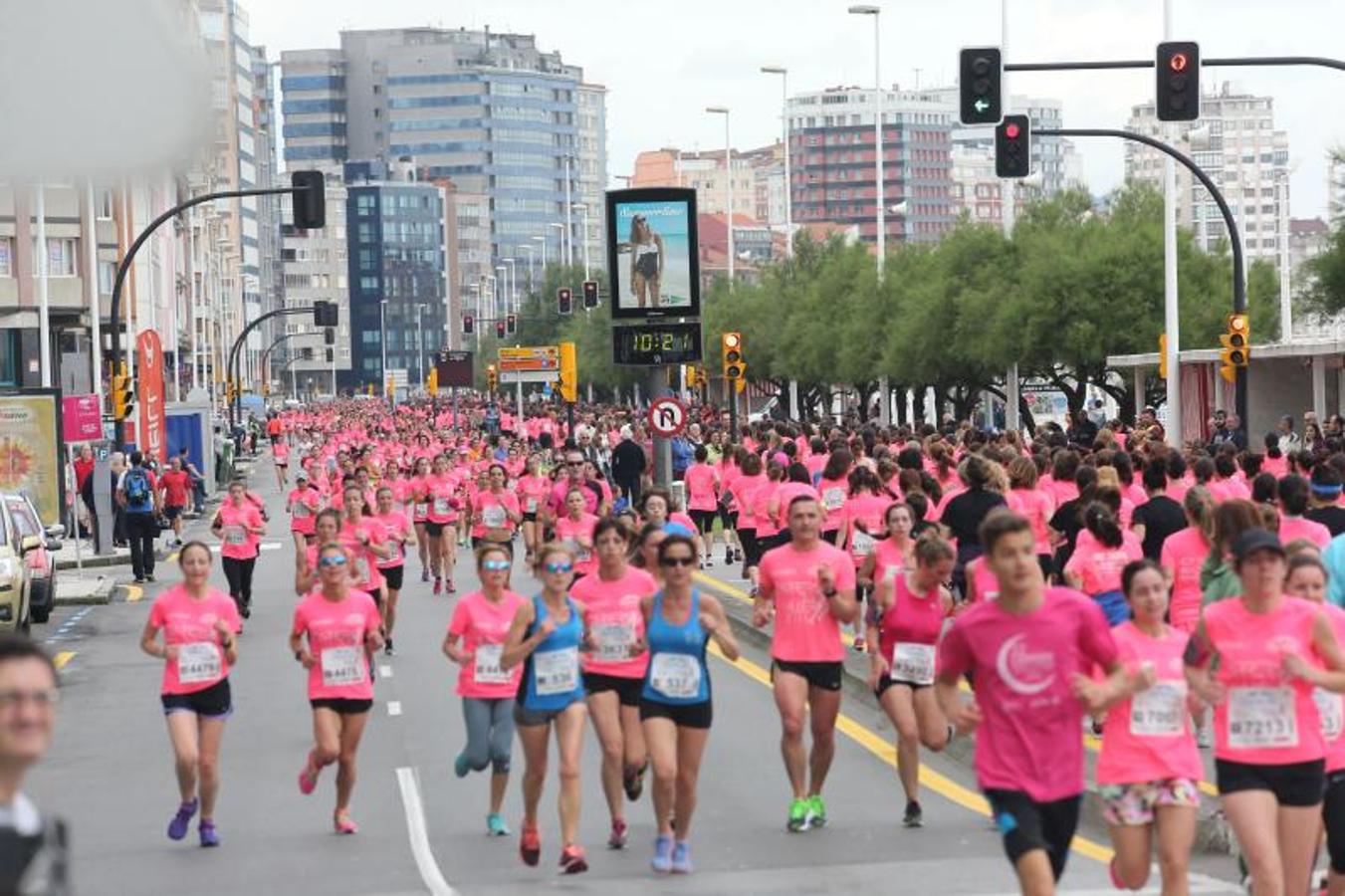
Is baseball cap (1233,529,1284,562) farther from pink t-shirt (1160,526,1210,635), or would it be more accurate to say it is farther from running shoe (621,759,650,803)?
running shoe (621,759,650,803)

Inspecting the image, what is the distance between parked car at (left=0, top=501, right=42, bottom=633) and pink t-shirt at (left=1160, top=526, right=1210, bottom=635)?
15131 millimetres

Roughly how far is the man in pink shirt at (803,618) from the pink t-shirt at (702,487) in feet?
58.1

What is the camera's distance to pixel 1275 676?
995 cm

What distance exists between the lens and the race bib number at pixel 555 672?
13.4 m

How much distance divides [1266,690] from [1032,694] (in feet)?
3.75

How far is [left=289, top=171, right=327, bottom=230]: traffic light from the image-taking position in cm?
3981

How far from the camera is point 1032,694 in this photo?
930 centimetres

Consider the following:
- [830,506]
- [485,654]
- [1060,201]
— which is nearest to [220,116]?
[485,654]

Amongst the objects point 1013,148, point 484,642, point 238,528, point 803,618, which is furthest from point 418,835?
point 1013,148

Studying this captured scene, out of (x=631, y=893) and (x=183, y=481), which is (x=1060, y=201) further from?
(x=631, y=893)

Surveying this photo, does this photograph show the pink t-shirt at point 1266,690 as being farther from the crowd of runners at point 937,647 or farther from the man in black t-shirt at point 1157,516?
the man in black t-shirt at point 1157,516

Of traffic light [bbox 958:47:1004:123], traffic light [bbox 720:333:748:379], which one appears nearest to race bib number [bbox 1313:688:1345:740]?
traffic light [bbox 958:47:1004:123]

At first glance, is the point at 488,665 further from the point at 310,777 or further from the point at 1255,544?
the point at 1255,544

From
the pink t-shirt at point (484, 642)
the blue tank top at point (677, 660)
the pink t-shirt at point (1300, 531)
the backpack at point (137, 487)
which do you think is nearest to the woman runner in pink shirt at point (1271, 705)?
the blue tank top at point (677, 660)
